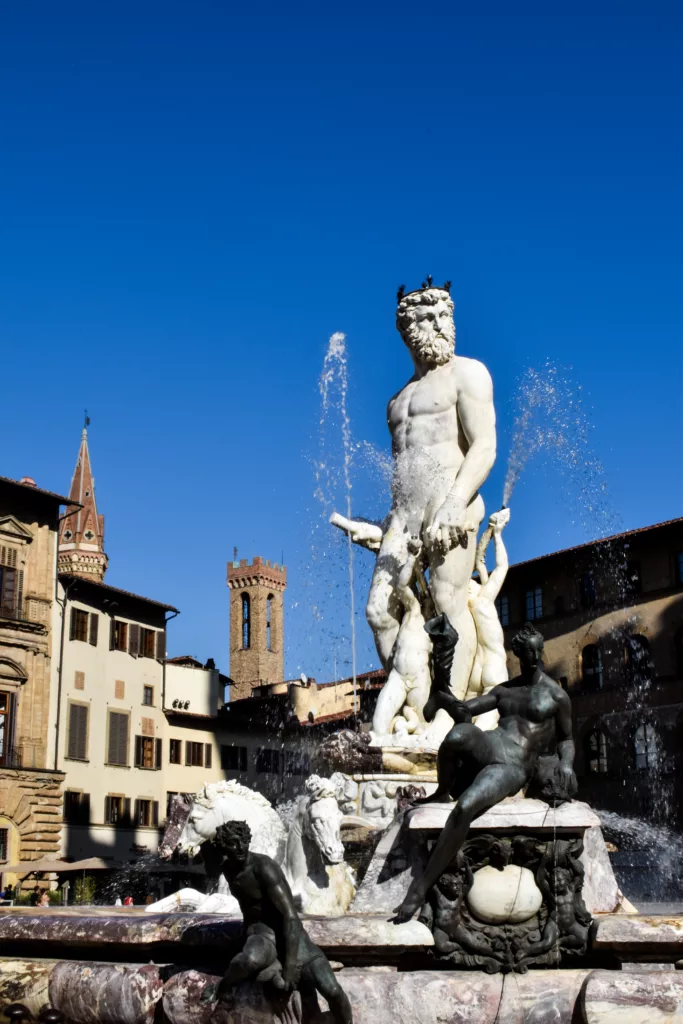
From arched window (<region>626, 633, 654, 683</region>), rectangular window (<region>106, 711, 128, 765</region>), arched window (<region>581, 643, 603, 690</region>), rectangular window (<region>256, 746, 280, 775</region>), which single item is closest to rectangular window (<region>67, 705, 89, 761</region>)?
rectangular window (<region>106, 711, 128, 765</region>)

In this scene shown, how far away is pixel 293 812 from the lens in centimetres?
818

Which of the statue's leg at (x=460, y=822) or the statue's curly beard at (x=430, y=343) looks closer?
the statue's leg at (x=460, y=822)

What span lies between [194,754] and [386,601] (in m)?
47.3

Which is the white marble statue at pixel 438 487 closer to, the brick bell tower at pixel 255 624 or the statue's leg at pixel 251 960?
the statue's leg at pixel 251 960

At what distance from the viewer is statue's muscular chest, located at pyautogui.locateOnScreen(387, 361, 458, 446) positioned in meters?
11.0

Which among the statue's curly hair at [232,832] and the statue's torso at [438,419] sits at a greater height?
the statue's torso at [438,419]

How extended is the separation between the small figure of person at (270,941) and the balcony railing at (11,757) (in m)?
39.2

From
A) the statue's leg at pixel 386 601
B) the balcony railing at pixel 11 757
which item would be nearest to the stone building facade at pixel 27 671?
the balcony railing at pixel 11 757

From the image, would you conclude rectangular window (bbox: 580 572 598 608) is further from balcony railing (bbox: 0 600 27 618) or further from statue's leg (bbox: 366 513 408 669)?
statue's leg (bbox: 366 513 408 669)

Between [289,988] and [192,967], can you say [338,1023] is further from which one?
[192,967]

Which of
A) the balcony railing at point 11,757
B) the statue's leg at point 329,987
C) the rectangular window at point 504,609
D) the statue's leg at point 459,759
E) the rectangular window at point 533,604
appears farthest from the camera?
the rectangular window at point 504,609

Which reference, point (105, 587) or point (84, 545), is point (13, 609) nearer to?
point (105, 587)

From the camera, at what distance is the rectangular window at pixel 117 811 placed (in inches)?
1929

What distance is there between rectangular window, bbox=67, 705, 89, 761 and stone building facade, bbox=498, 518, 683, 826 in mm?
16823
